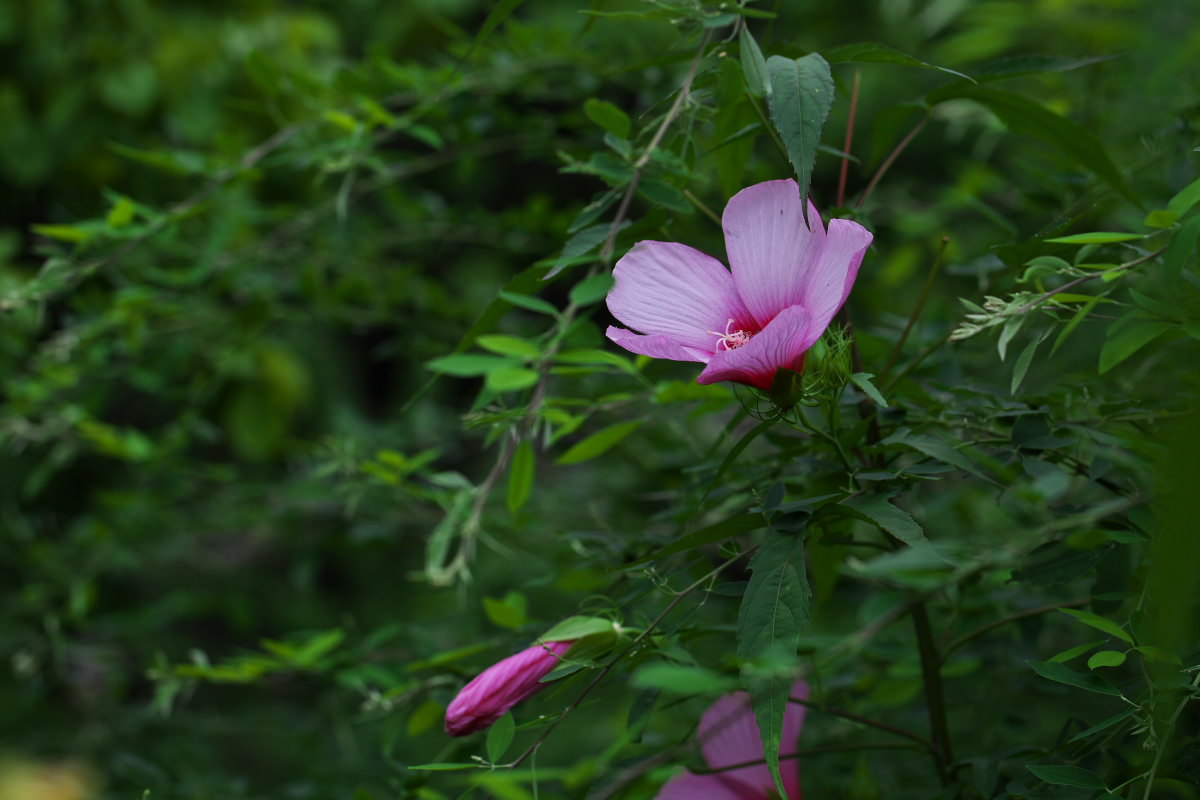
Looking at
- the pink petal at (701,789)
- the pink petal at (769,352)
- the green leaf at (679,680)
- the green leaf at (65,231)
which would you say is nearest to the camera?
the green leaf at (679,680)

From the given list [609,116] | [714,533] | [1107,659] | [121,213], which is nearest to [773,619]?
[714,533]

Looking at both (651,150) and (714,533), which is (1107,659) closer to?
(714,533)

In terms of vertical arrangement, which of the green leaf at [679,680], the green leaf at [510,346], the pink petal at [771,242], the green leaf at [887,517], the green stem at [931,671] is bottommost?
the green stem at [931,671]

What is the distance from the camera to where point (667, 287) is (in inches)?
16.2

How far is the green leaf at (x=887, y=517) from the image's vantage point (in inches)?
12.6

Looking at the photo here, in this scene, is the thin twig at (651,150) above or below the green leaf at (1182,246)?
above

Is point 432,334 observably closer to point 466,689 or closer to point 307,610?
point 466,689

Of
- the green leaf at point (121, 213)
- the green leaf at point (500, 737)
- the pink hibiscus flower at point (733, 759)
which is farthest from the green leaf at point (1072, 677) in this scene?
the green leaf at point (121, 213)

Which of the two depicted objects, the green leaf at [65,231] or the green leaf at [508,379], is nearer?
the green leaf at [508,379]

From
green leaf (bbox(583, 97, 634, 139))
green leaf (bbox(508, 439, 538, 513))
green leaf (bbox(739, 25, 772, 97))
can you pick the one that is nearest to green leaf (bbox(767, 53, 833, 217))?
green leaf (bbox(739, 25, 772, 97))

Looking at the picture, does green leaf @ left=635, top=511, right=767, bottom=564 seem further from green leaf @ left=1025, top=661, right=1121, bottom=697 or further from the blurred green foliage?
green leaf @ left=1025, top=661, right=1121, bottom=697

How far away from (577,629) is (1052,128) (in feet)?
0.95

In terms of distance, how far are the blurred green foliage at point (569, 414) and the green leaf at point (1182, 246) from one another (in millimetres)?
20

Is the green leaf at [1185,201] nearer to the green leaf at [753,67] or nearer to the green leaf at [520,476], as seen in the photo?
the green leaf at [753,67]
